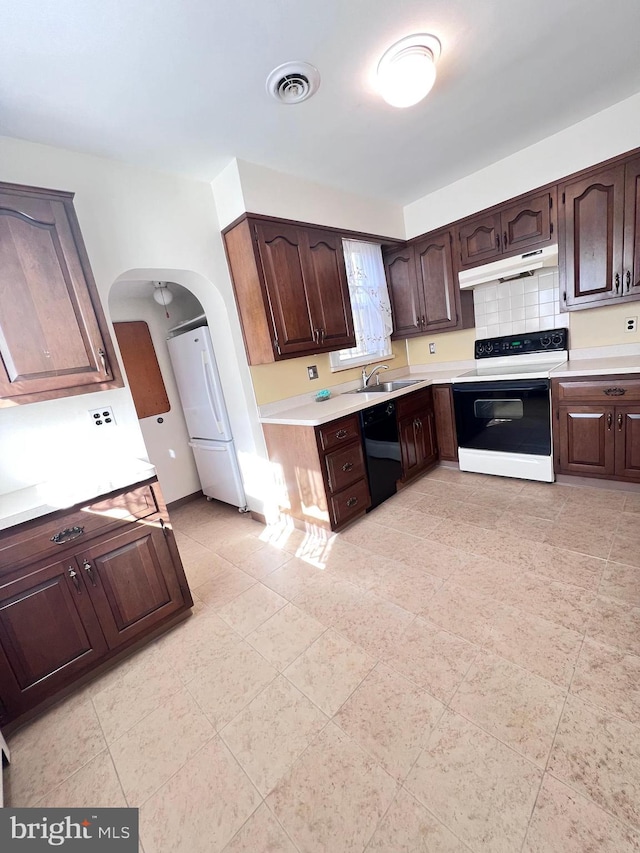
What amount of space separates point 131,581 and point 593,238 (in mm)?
3729

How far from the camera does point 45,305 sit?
5.34 feet

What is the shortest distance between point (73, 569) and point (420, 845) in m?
1.60

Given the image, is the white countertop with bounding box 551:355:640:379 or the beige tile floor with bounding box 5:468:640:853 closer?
the beige tile floor with bounding box 5:468:640:853

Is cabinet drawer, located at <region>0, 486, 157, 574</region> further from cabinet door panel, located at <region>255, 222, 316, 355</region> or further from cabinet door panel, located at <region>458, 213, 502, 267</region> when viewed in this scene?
cabinet door panel, located at <region>458, 213, 502, 267</region>

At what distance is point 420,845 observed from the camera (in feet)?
3.19

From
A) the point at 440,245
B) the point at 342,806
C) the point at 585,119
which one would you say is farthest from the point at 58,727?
the point at 585,119

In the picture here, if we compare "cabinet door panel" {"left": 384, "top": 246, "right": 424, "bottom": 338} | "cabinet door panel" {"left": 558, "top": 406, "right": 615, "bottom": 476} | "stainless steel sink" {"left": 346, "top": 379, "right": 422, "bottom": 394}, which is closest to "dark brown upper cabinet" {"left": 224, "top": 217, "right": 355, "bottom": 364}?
"stainless steel sink" {"left": 346, "top": 379, "right": 422, "bottom": 394}

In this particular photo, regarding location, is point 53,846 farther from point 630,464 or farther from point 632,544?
point 630,464

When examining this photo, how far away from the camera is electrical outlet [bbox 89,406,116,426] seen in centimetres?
201

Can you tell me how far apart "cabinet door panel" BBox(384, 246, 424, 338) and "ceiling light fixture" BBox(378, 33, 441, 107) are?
1.87 meters

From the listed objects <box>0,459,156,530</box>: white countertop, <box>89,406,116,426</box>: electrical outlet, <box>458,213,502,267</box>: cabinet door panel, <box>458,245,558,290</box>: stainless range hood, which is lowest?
<box>0,459,156,530</box>: white countertop

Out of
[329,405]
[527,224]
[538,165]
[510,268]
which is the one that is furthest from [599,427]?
[538,165]

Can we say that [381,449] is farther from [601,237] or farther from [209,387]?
[601,237]


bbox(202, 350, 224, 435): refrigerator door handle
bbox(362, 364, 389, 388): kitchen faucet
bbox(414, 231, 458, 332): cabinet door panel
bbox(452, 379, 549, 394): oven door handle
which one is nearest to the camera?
bbox(452, 379, 549, 394): oven door handle
